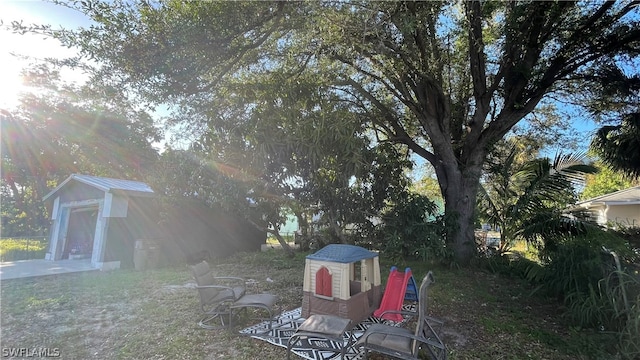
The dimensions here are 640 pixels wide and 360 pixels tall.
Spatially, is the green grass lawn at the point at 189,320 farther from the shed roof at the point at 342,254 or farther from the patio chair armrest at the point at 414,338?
the shed roof at the point at 342,254

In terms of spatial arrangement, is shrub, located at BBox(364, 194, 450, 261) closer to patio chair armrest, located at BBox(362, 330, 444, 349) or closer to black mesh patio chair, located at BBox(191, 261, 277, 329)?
black mesh patio chair, located at BBox(191, 261, 277, 329)

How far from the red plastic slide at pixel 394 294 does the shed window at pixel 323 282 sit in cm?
88

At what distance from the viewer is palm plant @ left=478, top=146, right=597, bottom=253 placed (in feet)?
21.0

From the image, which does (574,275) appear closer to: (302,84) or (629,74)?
(302,84)

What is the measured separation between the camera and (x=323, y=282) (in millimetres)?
4562

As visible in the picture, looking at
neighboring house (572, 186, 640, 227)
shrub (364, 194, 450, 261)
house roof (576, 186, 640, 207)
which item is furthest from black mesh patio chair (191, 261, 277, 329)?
neighboring house (572, 186, 640, 227)

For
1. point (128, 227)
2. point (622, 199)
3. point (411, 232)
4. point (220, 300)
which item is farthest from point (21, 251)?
point (622, 199)

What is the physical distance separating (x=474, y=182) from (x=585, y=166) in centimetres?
243

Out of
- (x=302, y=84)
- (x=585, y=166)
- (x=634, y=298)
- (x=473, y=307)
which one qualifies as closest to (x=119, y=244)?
(x=302, y=84)

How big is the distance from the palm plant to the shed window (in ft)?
15.3

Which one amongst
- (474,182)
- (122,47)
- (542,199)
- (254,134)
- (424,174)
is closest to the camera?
(122,47)

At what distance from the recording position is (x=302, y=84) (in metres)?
6.80

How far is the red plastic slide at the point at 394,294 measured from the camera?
4684mm

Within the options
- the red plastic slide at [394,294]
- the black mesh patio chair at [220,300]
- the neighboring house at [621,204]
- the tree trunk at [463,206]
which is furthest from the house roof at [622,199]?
the black mesh patio chair at [220,300]
